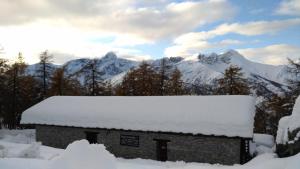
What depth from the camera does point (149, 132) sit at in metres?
20.9

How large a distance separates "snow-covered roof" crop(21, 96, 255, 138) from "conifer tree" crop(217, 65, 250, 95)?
48.5ft

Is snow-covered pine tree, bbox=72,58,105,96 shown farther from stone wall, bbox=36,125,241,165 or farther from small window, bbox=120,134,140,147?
small window, bbox=120,134,140,147

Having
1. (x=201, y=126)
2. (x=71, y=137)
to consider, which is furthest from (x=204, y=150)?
(x=71, y=137)

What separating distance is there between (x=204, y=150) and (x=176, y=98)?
5897 mm

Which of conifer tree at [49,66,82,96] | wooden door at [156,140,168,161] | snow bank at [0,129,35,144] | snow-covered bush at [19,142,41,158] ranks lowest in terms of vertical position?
snow bank at [0,129,35,144]

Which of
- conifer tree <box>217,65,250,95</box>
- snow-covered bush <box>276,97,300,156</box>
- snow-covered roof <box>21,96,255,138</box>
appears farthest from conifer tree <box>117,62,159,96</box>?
snow-covered bush <box>276,97,300,156</box>

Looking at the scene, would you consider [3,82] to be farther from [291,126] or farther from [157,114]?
[291,126]

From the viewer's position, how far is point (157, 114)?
70.5 ft

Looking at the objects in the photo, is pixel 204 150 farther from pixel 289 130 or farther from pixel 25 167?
pixel 25 167

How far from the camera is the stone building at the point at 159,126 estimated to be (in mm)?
18531

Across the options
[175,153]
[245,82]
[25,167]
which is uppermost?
[245,82]

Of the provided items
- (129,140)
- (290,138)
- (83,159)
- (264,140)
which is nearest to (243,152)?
(290,138)

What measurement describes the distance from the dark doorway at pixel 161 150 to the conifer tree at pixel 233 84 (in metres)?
18.7

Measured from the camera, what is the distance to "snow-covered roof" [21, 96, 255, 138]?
18781mm
